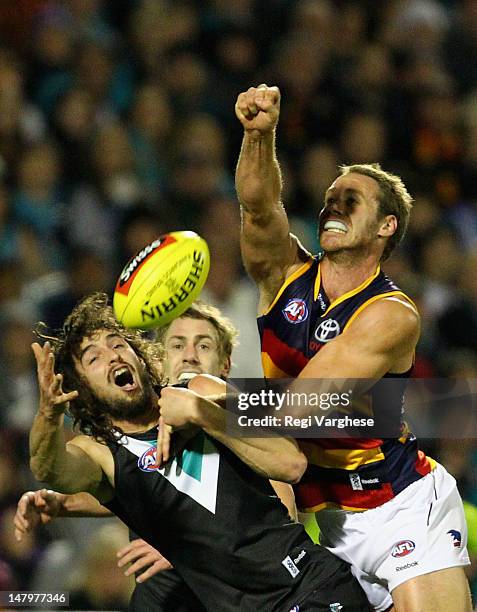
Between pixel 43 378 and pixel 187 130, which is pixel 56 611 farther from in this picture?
pixel 187 130

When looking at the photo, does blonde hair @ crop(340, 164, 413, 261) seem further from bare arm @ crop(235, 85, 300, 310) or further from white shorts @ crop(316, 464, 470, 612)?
white shorts @ crop(316, 464, 470, 612)

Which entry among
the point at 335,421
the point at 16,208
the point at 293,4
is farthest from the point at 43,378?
the point at 293,4

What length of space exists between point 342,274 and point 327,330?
22cm

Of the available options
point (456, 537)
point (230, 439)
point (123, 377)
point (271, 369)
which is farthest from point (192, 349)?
point (456, 537)

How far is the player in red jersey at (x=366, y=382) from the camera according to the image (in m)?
3.69

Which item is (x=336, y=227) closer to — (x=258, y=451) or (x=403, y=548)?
(x=258, y=451)

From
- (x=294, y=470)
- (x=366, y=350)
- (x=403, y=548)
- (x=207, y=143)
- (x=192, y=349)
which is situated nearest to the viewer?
(x=294, y=470)

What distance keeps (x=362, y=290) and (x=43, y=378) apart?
46.1 inches

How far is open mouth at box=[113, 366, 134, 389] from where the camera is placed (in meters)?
3.69

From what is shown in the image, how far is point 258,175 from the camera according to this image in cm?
367

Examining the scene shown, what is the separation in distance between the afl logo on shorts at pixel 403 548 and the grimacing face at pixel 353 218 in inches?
39.9

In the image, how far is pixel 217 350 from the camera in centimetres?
432

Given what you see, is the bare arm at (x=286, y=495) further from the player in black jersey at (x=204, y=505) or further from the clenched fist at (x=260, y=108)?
the clenched fist at (x=260, y=108)

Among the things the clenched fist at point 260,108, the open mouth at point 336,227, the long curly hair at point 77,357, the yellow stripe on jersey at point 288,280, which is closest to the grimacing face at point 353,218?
the open mouth at point 336,227
